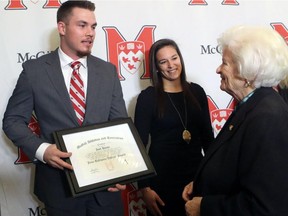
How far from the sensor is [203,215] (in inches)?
41.1

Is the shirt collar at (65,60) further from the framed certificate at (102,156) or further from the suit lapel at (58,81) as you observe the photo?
the framed certificate at (102,156)

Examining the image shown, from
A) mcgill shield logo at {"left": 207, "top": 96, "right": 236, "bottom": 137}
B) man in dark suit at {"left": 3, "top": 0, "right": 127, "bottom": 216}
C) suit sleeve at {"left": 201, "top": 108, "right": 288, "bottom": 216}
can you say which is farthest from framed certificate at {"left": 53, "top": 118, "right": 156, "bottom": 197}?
mcgill shield logo at {"left": 207, "top": 96, "right": 236, "bottom": 137}

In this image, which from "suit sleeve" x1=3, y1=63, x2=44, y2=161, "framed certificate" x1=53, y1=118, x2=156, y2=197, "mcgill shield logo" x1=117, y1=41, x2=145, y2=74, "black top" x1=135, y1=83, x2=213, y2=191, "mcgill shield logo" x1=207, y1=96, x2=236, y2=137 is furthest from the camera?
"mcgill shield logo" x1=207, y1=96, x2=236, y2=137

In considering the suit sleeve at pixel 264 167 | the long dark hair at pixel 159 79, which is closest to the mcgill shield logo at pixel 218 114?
the long dark hair at pixel 159 79

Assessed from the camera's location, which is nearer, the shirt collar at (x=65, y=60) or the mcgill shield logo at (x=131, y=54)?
the shirt collar at (x=65, y=60)

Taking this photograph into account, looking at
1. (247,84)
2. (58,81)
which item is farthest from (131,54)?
(247,84)

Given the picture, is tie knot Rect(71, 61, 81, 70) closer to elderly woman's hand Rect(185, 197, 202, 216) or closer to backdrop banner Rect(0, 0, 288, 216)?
backdrop banner Rect(0, 0, 288, 216)

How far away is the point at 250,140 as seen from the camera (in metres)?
0.92

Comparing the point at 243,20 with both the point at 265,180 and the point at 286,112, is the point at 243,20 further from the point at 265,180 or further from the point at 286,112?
the point at 265,180

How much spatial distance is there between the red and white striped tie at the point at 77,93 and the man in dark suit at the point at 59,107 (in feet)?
0.07

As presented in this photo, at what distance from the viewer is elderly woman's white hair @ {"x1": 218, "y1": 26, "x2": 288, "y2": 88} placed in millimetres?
957

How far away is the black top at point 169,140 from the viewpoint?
1642 mm

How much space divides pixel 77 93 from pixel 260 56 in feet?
2.63

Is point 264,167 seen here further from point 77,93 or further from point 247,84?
point 77,93
